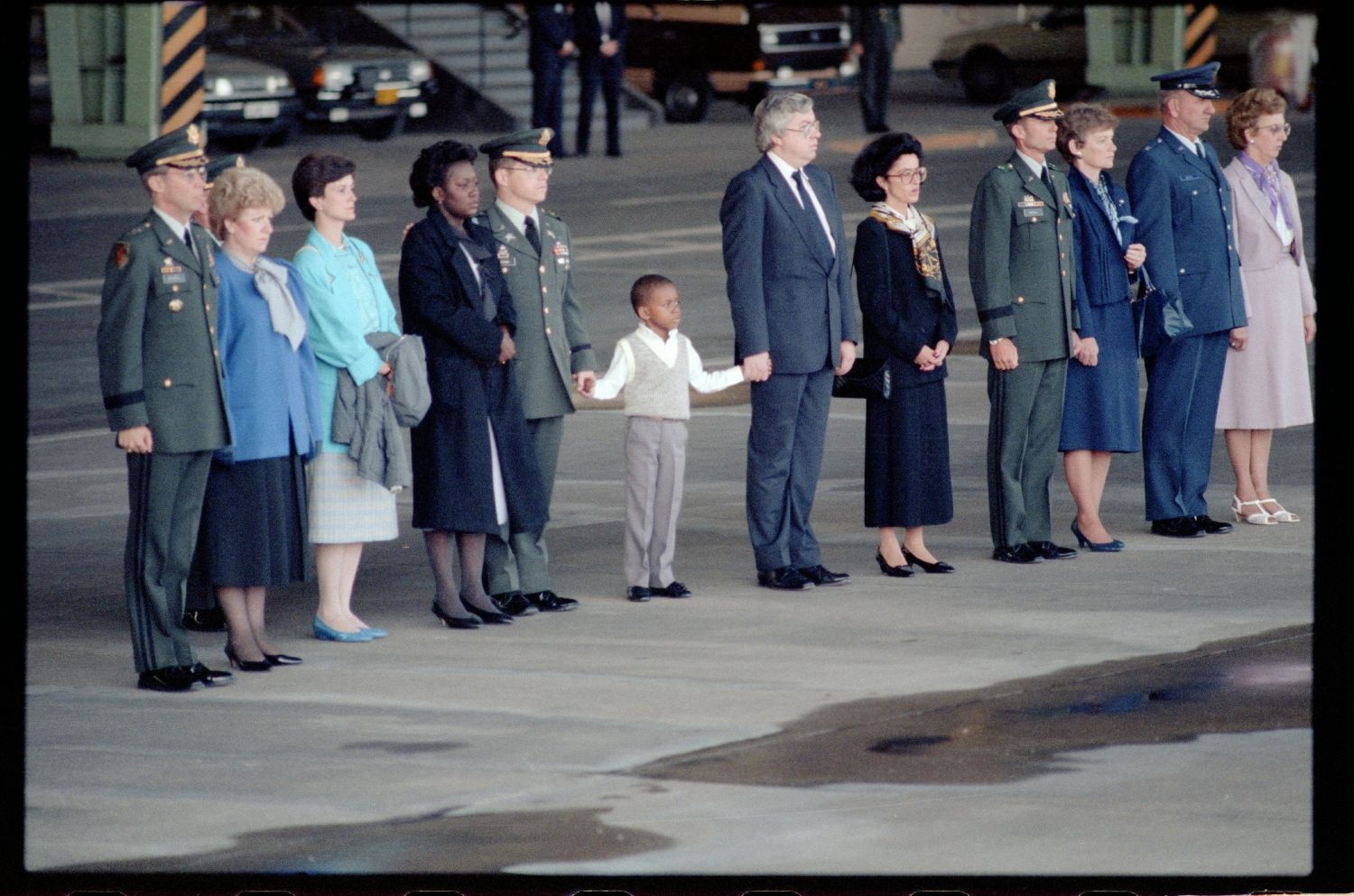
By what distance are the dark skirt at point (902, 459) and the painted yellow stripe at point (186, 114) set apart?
651 inches

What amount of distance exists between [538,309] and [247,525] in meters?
1.59

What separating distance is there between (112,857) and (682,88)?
2510 centimetres

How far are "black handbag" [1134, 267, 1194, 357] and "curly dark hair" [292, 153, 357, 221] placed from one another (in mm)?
3696

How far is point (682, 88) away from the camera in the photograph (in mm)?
30375

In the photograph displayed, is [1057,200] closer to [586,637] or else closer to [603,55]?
[586,637]

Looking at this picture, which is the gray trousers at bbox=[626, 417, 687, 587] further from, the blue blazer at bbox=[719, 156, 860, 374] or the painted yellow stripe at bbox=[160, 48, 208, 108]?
the painted yellow stripe at bbox=[160, 48, 208, 108]

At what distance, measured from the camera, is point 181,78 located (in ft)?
81.5

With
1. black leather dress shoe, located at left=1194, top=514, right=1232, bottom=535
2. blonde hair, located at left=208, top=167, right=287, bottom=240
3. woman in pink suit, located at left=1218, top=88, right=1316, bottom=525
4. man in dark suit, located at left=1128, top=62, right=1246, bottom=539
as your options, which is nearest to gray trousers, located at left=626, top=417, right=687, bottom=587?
blonde hair, located at left=208, top=167, right=287, bottom=240

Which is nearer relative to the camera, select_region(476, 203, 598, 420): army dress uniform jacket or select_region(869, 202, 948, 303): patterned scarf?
select_region(476, 203, 598, 420): army dress uniform jacket

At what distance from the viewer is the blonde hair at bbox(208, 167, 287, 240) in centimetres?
800

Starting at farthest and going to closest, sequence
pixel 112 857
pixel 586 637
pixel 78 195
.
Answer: pixel 78 195 → pixel 586 637 → pixel 112 857

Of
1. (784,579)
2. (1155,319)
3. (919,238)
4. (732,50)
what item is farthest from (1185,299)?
(732,50)

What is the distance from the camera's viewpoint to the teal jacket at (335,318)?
8.29m

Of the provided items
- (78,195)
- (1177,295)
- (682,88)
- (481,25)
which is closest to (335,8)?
(481,25)
